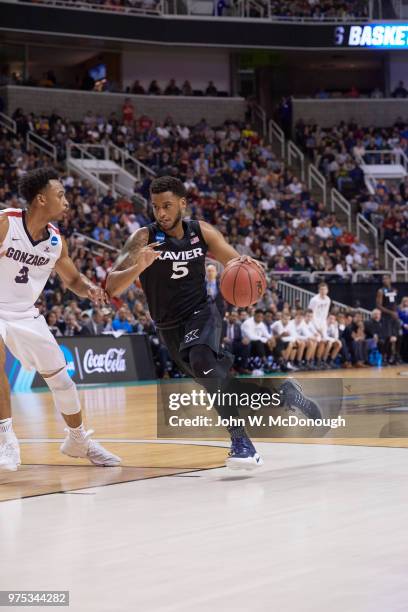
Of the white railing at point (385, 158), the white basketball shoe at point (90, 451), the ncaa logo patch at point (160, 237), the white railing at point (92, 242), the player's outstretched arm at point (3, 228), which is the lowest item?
the white basketball shoe at point (90, 451)

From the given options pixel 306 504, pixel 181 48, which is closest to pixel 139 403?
pixel 306 504

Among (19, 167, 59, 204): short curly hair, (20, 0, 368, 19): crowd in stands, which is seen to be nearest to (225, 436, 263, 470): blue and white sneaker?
(19, 167, 59, 204): short curly hair

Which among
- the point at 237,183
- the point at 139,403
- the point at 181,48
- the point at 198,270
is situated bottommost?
the point at 139,403

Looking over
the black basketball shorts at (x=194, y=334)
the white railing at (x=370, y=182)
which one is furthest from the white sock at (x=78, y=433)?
the white railing at (x=370, y=182)

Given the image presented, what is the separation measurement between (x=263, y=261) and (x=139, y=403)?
1327cm

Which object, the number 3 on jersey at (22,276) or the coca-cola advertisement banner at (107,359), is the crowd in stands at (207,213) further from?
the number 3 on jersey at (22,276)

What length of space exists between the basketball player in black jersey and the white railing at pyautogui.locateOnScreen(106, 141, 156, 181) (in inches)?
907

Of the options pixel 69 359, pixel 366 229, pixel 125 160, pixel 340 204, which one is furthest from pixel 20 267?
pixel 340 204

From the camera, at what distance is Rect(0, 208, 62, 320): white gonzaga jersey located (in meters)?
7.43

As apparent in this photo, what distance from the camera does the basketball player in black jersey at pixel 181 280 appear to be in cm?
760

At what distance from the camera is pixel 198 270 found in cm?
791

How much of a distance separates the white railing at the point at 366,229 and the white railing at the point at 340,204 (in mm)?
350

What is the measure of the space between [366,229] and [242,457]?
1038 inches

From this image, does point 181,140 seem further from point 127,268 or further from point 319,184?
point 127,268
